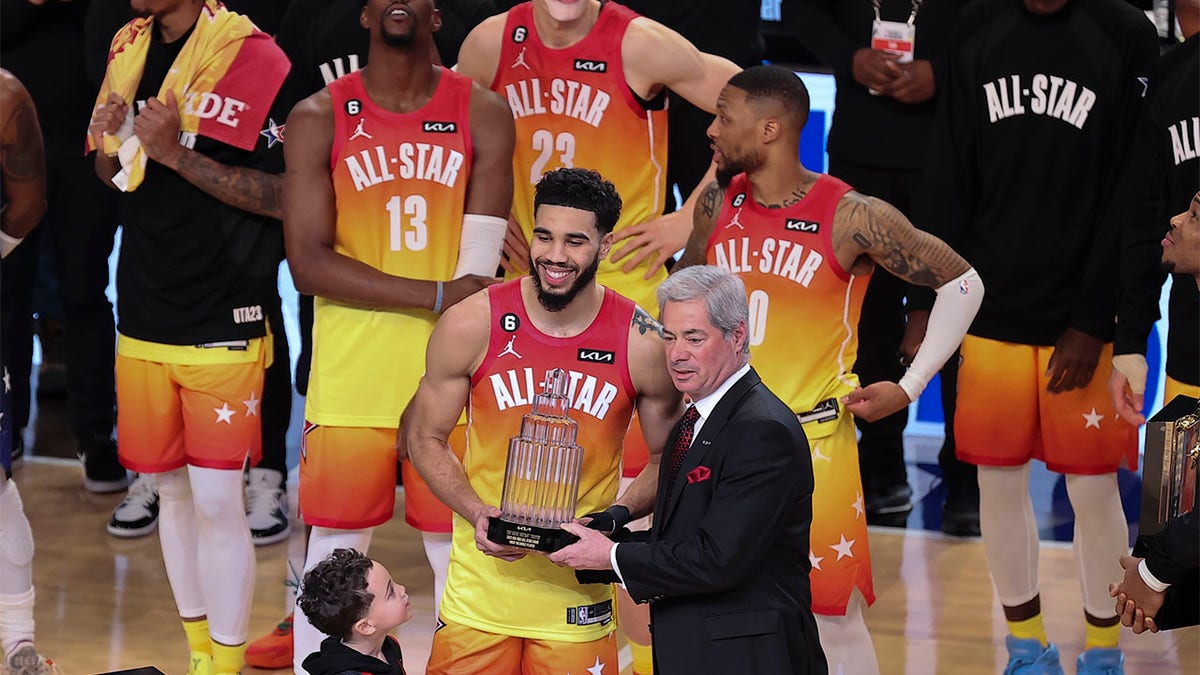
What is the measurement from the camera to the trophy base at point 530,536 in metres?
4.36

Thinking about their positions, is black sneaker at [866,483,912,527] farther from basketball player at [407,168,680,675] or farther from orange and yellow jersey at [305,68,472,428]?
basketball player at [407,168,680,675]

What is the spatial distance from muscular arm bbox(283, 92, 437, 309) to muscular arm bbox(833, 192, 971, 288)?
1.27 m

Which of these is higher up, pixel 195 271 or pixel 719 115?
pixel 719 115

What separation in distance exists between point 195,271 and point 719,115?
1876 mm

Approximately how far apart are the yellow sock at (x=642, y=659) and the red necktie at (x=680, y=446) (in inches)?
70.0

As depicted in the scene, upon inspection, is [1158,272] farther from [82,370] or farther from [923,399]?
[82,370]

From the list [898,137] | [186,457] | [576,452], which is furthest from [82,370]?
[576,452]

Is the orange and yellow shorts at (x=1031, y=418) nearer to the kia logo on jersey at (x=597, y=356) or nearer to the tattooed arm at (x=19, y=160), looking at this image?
the kia logo on jersey at (x=597, y=356)

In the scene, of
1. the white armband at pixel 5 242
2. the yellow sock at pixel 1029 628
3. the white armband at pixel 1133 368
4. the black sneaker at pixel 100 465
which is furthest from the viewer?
the black sneaker at pixel 100 465

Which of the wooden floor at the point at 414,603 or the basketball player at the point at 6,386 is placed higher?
the basketball player at the point at 6,386

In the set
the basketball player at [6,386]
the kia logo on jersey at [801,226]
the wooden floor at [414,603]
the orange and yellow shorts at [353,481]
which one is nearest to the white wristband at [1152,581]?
the kia logo on jersey at [801,226]

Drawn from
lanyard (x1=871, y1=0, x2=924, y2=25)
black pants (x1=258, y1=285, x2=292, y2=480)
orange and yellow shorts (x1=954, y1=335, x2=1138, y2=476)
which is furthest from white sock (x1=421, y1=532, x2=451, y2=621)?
lanyard (x1=871, y1=0, x2=924, y2=25)

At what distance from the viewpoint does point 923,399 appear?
363 inches

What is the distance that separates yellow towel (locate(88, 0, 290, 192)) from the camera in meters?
6.05
